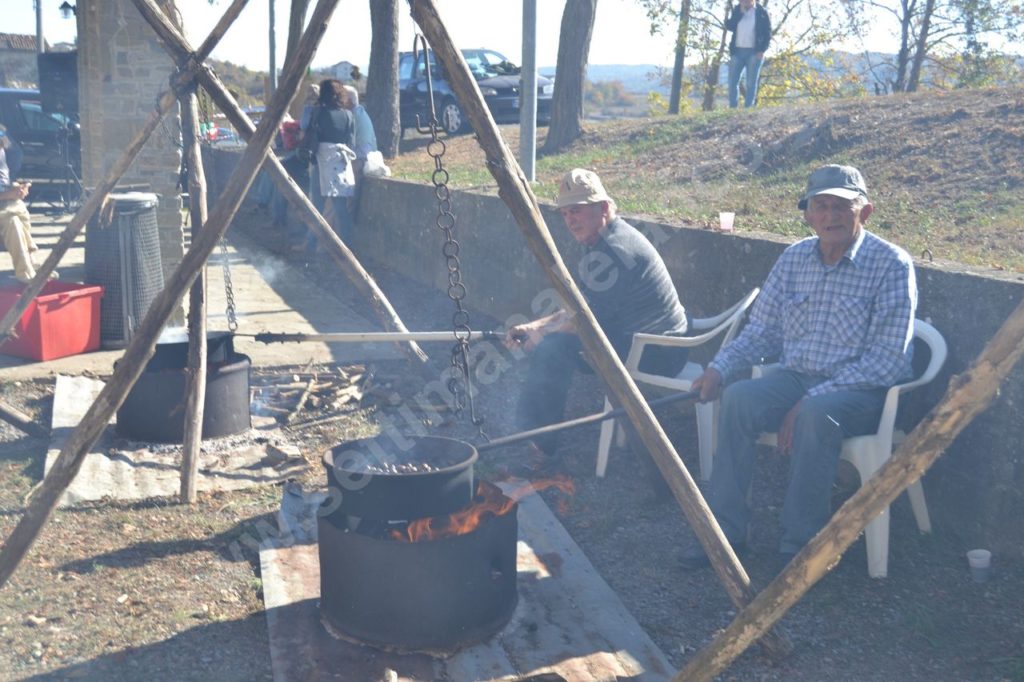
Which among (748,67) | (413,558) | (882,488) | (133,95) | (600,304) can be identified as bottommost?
(413,558)

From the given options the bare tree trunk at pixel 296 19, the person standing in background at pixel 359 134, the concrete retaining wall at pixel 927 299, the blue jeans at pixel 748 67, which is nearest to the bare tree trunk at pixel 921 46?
the blue jeans at pixel 748 67

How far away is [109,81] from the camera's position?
31.7ft

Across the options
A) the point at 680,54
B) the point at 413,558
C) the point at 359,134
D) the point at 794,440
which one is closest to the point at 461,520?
the point at 413,558

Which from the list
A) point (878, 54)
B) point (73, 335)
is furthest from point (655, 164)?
point (878, 54)

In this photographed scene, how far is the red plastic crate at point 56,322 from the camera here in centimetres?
788

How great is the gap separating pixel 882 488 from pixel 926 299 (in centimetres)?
207

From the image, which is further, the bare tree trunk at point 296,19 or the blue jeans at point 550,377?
the bare tree trunk at point 296,19

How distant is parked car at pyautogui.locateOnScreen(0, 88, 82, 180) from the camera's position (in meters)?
19.8

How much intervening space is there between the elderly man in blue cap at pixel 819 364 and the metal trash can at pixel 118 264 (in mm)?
5256

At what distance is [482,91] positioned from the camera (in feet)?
70.9

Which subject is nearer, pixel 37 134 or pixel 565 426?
pixel 565 426

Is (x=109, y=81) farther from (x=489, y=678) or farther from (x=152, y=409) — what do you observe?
(x=489, y=678)

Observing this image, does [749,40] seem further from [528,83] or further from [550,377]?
[550,377]

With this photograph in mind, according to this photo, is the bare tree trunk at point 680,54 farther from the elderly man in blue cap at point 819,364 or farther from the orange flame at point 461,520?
the orange flame at point 461,520
